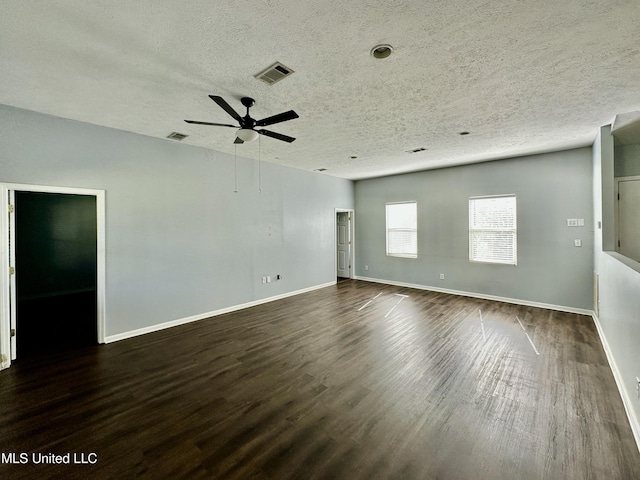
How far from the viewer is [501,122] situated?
352cm

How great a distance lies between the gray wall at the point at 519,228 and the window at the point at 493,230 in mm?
125

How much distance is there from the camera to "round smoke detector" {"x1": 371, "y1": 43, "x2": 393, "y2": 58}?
6.69ft

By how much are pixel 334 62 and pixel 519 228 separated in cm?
498

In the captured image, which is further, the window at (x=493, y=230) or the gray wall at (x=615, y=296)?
the window at (x=493, y=230)

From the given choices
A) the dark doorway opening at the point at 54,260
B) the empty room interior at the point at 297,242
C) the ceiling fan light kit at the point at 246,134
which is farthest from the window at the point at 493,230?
the dark doorway opening at the point at 54,260

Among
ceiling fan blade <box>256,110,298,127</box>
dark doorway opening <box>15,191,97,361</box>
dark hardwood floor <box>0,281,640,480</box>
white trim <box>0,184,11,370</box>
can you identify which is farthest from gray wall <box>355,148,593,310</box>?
white trim <box>0,184,11,370</box>

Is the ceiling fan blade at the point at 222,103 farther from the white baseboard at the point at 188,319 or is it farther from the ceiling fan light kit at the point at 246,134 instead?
the white baseboard at the point at 188,319

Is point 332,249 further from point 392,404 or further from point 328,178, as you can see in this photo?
point 392,404

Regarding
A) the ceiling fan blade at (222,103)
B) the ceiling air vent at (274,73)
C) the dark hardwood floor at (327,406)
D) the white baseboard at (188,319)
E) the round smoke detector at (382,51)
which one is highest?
the ceiling air vent at (274,73)

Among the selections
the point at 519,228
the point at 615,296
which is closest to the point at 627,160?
the point at 519,228

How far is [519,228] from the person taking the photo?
526 cm

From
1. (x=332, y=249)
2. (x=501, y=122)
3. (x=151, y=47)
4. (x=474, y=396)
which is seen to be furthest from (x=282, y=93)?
(x=332, y=249)

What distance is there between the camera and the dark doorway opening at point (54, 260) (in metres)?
4.86

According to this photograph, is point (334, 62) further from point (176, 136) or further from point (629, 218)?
point (629, 218)
